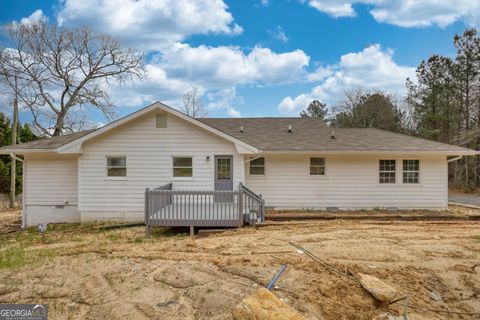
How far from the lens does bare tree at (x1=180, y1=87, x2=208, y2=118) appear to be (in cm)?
3472

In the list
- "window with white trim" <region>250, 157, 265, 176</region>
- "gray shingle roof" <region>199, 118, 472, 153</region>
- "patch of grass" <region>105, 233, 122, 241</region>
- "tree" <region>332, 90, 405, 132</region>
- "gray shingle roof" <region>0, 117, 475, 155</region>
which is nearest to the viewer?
"patch of grass" <region>105, 233, 122, 241</region>

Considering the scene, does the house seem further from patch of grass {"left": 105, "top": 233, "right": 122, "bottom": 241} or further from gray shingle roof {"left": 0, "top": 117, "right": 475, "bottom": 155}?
patch of grass {"left": 105, "top": 233, "right": 122, "bottom": 241}

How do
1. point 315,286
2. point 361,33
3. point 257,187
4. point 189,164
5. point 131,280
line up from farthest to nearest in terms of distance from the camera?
point 361,33 < point 257,187 < point 189,164 < point 131,280 < point 315,286

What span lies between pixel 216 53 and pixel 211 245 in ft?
49.8

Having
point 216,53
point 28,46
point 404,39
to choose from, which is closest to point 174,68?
point 216,53

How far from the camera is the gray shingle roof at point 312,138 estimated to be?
493 inches

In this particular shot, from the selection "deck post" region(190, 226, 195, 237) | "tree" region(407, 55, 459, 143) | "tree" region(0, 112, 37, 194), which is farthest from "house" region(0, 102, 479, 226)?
"tree" region(407, 55, 459, 143)

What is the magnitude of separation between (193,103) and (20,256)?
95.8 feet

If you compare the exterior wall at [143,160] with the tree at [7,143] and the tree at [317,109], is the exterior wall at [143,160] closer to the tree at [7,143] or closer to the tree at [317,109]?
the tree at [7,143]

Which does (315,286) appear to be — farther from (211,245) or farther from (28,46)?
(28,46)

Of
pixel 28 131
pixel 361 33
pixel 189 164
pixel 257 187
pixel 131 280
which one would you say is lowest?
pixel 131 280

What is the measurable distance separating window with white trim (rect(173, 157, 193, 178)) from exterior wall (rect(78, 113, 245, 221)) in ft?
0.54

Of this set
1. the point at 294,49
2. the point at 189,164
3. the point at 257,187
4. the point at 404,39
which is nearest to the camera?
the point at 189,164

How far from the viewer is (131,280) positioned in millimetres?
5562
